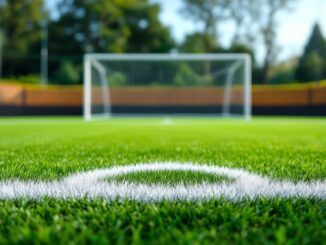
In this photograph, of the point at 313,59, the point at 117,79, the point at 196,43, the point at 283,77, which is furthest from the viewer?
the point at 196,43

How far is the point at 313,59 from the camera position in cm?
2367

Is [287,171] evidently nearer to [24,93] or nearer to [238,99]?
[238,99]

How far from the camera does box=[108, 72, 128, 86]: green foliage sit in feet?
54.1

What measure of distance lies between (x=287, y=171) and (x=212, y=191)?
28.6 inches

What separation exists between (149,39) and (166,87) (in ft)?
54.7

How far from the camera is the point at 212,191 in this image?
1646mm

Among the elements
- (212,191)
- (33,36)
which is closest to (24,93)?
(33,36)

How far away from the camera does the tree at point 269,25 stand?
26355mm

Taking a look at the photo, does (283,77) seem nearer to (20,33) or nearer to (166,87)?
(166,87)

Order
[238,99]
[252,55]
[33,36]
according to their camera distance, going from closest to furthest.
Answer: [238,99] < [252,55] < [33,36]

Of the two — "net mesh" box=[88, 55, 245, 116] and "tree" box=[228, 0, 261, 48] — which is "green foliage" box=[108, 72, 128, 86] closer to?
"net mesh" box=[88, 55, 245, 116]

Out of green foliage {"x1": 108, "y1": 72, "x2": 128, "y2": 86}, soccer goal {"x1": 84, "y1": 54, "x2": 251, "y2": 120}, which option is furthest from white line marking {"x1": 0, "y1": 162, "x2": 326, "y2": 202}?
green foliage {"x1": 108, "y1": 72, "x2": 128, "y2": 86}

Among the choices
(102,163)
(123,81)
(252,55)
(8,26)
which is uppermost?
(8,26)

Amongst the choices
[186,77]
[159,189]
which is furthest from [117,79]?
[159,189]
